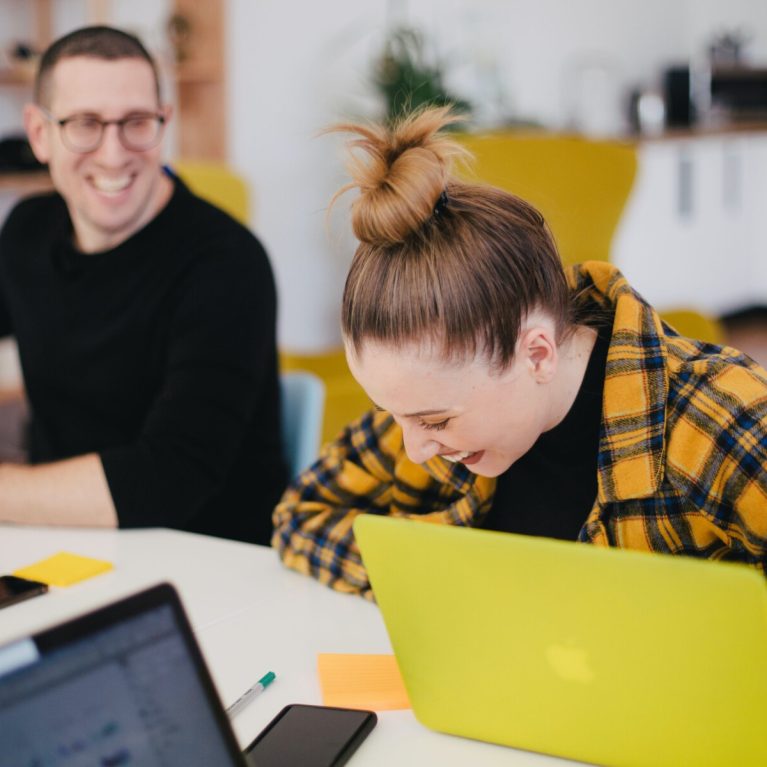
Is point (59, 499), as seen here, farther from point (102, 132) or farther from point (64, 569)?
point (102, 132)

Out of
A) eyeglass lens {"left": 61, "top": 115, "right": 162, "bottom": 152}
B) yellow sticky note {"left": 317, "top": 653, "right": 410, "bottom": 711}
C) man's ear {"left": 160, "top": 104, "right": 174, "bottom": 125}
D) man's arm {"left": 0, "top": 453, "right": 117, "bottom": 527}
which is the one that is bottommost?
yellow sticky note {"left": 317, "top": 653, "right": 410, "bottom": 711}

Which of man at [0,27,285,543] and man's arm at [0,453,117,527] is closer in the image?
man's arm at [0,453,117,527]

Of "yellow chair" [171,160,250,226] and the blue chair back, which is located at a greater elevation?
"yellow chair" [171,160,250,226]

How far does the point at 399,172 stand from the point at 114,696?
573mm

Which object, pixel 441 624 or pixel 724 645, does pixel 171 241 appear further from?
pixel 724 645

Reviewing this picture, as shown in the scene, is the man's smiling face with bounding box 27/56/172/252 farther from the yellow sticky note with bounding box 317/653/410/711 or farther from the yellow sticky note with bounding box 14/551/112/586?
the yellow sticky note with bounding box 317/653/410/711

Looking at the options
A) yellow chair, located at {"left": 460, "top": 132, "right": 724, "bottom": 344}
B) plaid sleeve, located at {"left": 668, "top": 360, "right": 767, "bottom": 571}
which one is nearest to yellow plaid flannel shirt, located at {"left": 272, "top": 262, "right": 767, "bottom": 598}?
plaid sleeve, located at {"left": 668, "top": 360, "right": 767, "bottom": 571}

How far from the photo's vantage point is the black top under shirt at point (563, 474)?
1.15 metres

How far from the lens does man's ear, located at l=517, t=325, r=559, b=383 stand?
1042mm

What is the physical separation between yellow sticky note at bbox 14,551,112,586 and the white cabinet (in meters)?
4.14

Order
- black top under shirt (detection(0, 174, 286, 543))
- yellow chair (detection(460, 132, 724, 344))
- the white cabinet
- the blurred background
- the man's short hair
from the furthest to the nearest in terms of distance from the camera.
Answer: the white cabinet → the blurred background → yellow chair (detection(460, 132, 724, 344)) → the man's short hair → black top under shirt (detection(0, 174, 286, 543))

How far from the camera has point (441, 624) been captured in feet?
2.86

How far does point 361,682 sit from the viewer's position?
1.03m

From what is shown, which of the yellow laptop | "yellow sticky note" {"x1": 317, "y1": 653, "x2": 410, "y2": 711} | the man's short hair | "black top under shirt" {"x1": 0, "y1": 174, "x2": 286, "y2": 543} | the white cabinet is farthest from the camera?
the white cabinet
